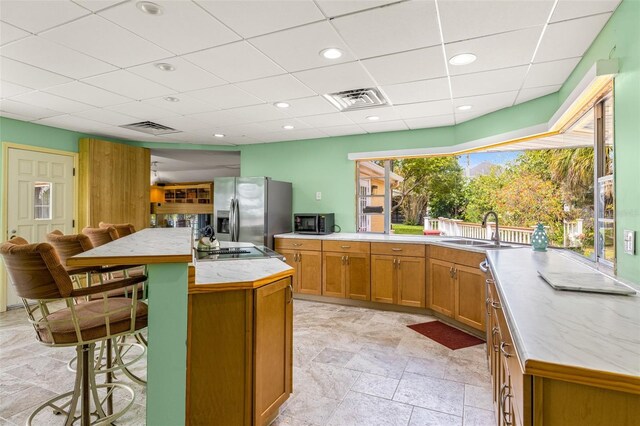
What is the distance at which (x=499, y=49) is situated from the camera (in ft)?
7.88

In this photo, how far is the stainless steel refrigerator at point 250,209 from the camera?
4.95m

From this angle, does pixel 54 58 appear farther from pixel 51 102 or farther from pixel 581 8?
pixel 581 8

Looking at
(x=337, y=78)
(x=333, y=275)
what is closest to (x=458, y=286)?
(x=333, y=275)

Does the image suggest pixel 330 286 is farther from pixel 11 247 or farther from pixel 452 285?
pixel 11 247

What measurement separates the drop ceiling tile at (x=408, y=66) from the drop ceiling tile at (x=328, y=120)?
3.87ft

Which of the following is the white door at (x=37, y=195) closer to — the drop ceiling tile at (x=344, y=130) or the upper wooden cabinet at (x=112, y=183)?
the upper wooden cabinet at (x=112, y=183)

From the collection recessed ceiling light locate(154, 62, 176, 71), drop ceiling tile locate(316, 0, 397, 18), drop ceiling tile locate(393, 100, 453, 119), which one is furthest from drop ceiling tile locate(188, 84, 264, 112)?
drop ceiling tile locate(393, 100, 453, 119)

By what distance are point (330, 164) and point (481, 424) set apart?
4.03 metres

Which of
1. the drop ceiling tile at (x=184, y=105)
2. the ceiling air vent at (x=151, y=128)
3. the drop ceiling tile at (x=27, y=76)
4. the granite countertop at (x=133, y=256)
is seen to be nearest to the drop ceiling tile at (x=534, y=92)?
the drop ceiling tile at (x=184, y=105)

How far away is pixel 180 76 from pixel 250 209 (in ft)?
7.86

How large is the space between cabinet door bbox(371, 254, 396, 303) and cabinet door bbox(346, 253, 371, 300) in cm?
7

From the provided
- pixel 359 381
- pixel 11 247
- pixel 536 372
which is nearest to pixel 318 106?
pixel 359 381

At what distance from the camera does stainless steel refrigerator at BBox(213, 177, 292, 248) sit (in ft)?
16.2

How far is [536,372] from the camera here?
82cm
